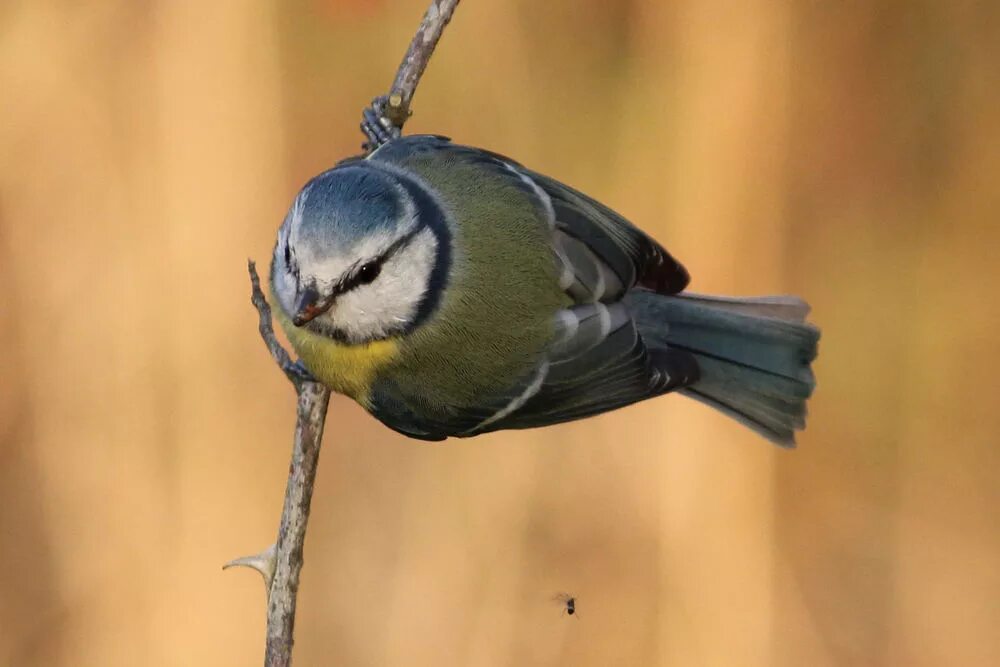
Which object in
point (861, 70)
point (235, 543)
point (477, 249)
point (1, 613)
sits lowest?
point (1, 613)

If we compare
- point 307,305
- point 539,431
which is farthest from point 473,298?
point 539,431

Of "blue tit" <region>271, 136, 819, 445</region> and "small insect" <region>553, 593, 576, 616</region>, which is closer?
"blue tit" <region>271, 136, 819, 445</region>

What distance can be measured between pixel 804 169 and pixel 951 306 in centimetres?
49

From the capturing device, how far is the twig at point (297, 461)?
64.6 inches

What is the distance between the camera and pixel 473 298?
1.88 m

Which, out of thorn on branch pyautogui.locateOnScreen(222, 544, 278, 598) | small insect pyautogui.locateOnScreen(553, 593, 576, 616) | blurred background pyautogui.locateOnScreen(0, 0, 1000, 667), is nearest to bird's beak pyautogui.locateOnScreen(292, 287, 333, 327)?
thorn on branch pyautogui.locateOnScreen(222, 544, 278, 598)

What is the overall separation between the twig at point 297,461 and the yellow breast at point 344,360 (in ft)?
0.10

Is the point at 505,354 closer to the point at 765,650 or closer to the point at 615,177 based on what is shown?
the point at 615,177

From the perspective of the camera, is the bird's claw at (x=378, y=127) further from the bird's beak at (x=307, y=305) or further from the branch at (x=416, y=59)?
Result: the bird's beak at (x=307, y=305)

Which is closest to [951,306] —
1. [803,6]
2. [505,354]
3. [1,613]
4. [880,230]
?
[880,230]

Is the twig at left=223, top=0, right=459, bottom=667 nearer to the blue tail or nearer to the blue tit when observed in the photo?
the blue tit

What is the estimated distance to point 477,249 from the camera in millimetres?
1910

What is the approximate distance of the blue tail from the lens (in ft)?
7.20

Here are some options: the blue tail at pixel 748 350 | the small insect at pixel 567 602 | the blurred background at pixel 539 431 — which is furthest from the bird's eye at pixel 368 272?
the small insect at pixel 567 602
